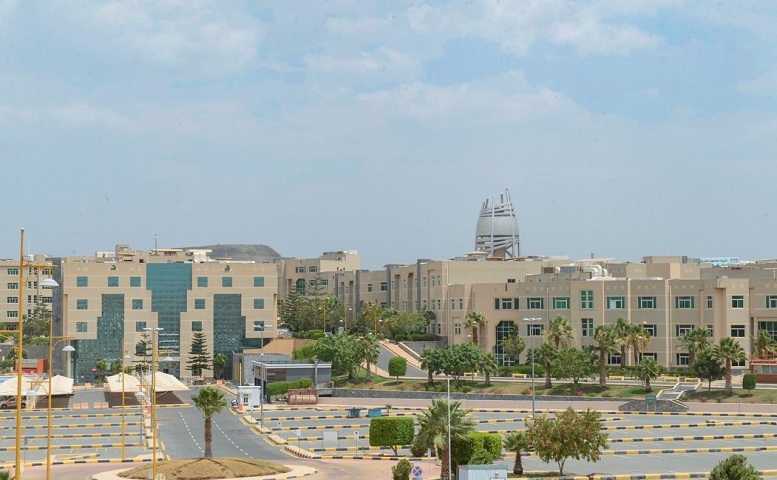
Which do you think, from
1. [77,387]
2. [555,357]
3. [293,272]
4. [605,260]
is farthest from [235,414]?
[293,272]

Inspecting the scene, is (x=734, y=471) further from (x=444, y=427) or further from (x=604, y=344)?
(x=604, y=344)

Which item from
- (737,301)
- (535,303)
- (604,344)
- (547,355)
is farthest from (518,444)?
(535,303)

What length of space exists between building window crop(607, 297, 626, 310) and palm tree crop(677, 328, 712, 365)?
8918 millimetres

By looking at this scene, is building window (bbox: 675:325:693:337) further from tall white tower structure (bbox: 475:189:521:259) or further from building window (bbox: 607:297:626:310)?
tall white tower structure (bbox: 475:189:521:259)

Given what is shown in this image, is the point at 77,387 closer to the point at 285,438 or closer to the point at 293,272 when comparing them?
the point at 285,438

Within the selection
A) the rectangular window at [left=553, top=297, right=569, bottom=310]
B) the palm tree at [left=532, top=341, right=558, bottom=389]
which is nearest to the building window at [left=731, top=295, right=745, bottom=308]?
the rectangular window at [left=553, top=297, right=569, bottom=310]

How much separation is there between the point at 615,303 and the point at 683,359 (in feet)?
28.1

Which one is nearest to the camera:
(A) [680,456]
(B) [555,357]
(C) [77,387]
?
(A) [680,456]

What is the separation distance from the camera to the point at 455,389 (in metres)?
105

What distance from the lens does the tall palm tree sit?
4306 inches

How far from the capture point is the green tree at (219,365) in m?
138

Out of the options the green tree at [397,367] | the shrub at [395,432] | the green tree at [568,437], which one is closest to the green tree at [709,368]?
the green tree at [397,367]

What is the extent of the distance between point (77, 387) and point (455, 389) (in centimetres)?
4827

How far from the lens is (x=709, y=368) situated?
309 feet
